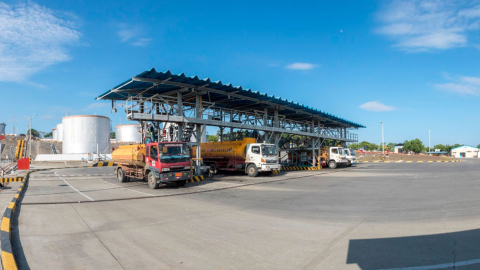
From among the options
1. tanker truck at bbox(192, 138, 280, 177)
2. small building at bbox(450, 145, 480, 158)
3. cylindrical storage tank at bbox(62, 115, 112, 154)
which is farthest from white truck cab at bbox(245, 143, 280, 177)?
small building at bbox(450, 145, 480, 158)

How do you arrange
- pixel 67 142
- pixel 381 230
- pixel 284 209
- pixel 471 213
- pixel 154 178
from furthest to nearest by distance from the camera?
pixel 67 142 < pixel 154 178 < pixel 284 209 < pixel 471 213 < pixel 381 230

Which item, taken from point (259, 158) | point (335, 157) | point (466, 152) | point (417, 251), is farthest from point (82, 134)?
point (466, 152)

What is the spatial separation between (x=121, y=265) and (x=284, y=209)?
5809mm

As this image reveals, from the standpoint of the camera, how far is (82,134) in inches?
2076

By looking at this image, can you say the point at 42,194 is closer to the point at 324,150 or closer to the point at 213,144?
the point at 213,144

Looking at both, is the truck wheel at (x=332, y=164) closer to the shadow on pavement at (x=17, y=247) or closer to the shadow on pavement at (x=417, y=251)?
the shadow on pavement at (x=417, y=251)

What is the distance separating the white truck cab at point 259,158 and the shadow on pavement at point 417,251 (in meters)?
14.7

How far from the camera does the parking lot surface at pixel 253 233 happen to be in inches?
194

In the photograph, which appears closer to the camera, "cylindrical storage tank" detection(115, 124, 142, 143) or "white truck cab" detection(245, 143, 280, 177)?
"white truck cab" detection(245, 143, 280, 177)

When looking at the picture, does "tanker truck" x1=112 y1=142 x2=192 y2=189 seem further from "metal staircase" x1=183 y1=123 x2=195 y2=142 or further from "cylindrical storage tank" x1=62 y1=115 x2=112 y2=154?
"cylindrical storage tank" x1=62 y1=115 x2=112 y2=154

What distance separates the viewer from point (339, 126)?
44469 millimetres

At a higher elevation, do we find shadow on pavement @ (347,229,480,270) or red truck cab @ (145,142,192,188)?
red truck cab @ (145,142,192,188)

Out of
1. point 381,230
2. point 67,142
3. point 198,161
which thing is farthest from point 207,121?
point 67,142

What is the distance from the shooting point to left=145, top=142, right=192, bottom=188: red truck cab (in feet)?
47.5
